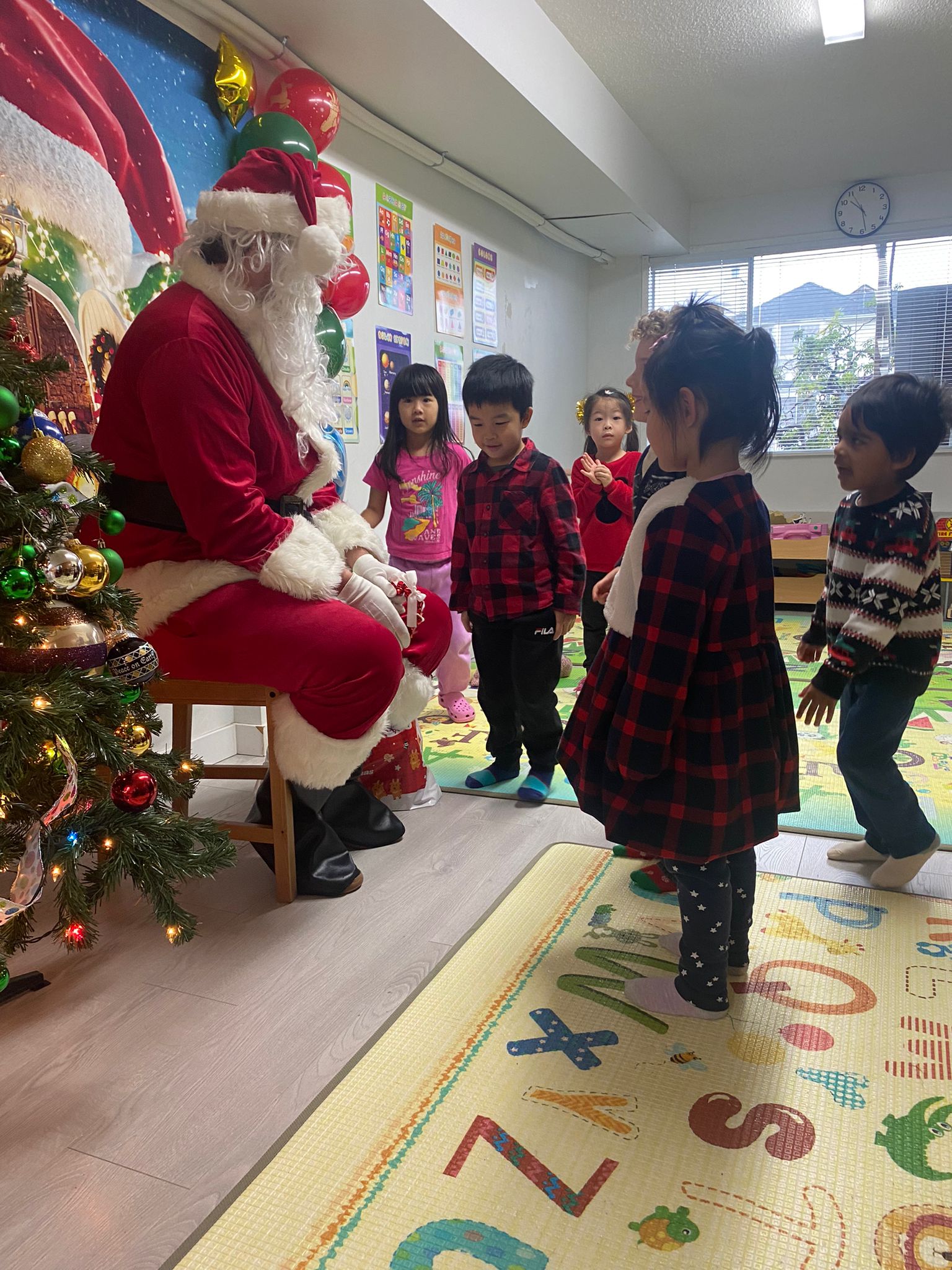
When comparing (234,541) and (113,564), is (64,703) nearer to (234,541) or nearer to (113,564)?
(113,564)

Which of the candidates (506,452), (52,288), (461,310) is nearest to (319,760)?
(506,452)

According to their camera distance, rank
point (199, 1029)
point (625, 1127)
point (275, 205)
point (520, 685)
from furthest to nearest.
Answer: point (520, 685) < point (275, 205) < point (199, 1029) < point (625, 1127)

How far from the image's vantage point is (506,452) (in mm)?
2307

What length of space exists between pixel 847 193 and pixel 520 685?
496 cm

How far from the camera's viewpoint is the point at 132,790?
1374 millimetres

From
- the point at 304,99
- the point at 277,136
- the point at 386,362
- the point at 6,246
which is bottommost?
the point at 6,246

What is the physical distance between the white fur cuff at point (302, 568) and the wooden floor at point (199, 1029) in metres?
0.65

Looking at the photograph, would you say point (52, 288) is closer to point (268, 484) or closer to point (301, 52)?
point (268, 484)

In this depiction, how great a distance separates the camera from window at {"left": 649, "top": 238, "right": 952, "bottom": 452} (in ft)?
18.5

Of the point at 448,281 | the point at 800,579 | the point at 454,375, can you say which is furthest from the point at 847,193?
the point at 454,375

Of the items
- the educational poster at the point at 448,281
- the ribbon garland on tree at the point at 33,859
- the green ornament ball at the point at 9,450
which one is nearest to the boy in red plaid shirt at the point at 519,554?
the green ornament ball at the point at 9,450

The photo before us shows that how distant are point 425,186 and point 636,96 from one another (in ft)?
4.46

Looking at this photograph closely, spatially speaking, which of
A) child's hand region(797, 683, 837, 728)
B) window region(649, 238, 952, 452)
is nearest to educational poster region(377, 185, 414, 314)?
child's hand region(797, 683, 837, 728)

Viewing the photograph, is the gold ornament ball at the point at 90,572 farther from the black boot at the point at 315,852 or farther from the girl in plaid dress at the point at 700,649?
the girl in plaid dress at the point at 700,649
